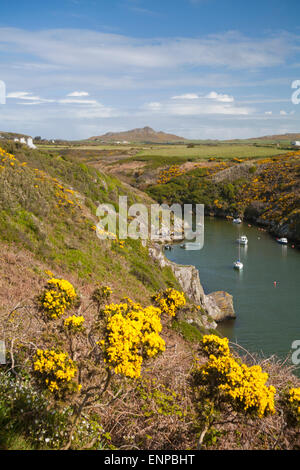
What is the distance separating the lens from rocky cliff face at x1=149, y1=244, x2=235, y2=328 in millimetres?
26984

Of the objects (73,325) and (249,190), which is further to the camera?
(249,190)

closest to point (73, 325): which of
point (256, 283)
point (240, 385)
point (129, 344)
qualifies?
point (129, 344)

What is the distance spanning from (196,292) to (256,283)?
48.9 feet

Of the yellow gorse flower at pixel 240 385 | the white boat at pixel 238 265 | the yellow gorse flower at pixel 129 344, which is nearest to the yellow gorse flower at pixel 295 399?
the yellow gorse flower at pixel 240 385

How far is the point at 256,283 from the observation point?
3959cm

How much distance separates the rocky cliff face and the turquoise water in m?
1.14

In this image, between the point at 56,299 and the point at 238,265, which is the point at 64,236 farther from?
the point at 238,265

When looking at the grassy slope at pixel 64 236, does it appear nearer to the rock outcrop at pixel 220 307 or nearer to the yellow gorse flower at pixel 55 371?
the rock outcrop at pixel 220 307

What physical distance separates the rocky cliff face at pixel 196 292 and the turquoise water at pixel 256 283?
1.14m

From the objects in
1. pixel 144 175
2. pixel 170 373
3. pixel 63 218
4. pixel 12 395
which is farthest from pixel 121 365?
pixel 144 175

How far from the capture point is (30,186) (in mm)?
20531

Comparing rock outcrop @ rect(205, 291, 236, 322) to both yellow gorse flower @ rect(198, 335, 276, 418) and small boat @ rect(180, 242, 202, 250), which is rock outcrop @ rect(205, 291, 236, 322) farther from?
yellow gorse flower @ rect(198, 335, 276, 418)
